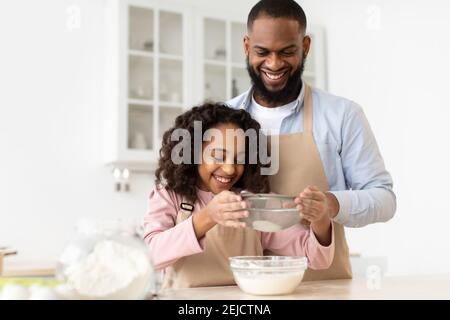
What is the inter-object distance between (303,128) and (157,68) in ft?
6.13

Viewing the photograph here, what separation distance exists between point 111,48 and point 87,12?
0.30 metres

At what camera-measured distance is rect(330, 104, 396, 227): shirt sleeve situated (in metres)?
1.35

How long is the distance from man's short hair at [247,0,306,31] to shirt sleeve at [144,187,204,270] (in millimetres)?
607

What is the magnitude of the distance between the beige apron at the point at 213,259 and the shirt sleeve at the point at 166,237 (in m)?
0.05

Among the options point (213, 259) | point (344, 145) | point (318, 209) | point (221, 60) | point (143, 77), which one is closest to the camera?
point (318, 209)

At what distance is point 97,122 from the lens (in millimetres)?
3217

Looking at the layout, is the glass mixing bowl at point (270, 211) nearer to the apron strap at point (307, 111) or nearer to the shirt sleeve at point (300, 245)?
the shirt sleeve at point (300, 245)

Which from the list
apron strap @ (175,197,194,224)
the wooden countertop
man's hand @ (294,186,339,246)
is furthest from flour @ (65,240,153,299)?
apron strap @ (175,197,194,224)

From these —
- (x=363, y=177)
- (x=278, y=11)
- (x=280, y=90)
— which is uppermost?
(x=278, y=11)

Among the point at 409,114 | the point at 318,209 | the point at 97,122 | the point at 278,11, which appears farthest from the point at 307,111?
the point at 97,122

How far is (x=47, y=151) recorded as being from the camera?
121 inches

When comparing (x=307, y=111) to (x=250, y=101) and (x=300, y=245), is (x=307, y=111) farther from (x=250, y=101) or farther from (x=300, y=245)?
(x=300, y=245)
